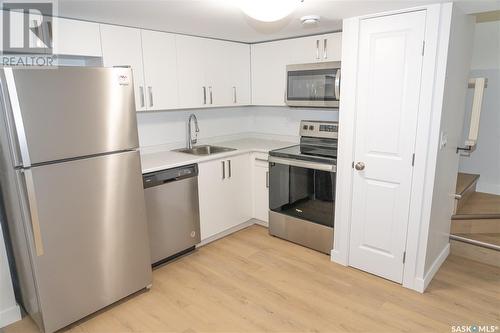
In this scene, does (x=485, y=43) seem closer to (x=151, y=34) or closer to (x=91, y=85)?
(x=151, y=34)

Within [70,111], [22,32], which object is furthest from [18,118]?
[22,32]

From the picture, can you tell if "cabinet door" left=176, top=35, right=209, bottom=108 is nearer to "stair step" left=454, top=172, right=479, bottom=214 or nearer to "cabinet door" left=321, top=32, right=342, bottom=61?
"cabinet door" left=321, top=32, right=342, bottom=61

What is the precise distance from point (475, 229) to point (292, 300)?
6.71ft

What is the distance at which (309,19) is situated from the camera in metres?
2.54

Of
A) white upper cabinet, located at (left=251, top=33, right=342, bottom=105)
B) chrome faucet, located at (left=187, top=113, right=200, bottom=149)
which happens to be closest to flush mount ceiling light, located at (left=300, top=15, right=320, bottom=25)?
white upper cabinet, located at (left=251, top=33, right=342, bottom=105)

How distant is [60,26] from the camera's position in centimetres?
235

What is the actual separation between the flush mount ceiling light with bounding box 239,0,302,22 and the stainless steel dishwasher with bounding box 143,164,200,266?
1.59 metres

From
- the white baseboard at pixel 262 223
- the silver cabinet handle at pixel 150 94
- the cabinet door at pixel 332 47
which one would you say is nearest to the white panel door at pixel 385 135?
the cabinet door at pixel 332 47

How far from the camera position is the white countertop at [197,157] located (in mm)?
2807

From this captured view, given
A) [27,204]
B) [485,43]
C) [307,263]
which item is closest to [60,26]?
[27,204]

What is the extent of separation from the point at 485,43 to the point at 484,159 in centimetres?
131

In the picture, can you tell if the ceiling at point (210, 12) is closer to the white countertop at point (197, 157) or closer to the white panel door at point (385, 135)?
the white panel door at point (385, 135)

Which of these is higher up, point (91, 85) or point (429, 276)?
point (91, 85)

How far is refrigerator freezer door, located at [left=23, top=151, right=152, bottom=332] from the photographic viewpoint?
1953mm
